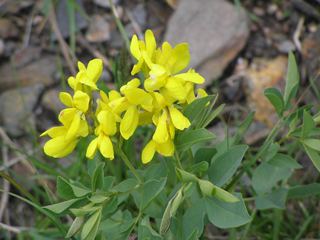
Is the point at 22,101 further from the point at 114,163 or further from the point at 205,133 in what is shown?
the point at 205,133

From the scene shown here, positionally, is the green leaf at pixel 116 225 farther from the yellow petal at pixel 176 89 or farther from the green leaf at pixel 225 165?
the yellow petal at pixel 176 89

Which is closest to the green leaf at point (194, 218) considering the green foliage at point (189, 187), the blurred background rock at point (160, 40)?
the green foliage at point (189, 187)

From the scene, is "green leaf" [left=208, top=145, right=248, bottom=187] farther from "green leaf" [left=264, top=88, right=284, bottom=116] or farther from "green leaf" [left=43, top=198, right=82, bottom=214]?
"green leaf" [left=43, top=198, right=82, bottom=214]

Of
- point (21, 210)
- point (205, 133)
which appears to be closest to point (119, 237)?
point (205, 133)

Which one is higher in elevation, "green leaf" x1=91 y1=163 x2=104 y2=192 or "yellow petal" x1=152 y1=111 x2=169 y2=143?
"yellow petal" x1=152 y1=111 x2=169 y2=143

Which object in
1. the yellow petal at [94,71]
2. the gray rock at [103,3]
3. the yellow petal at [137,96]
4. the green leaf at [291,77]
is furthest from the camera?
the gray rock at [103,3]

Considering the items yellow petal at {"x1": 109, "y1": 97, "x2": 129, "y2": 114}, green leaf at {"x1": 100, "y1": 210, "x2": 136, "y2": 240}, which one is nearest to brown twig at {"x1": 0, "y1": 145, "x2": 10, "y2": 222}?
green leaf at {"x1": 100, "y1": 210, "x2": 136, "y2": 240}

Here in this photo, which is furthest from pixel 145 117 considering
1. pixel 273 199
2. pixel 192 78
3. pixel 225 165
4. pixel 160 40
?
pixel 160 40
